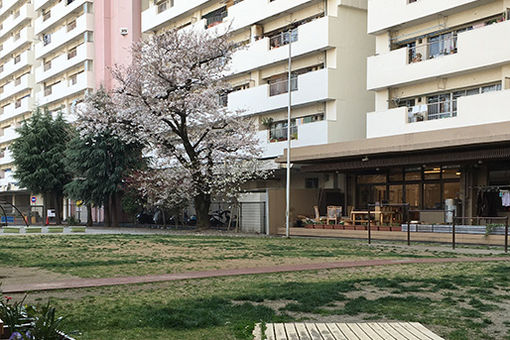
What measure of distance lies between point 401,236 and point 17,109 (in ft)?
198

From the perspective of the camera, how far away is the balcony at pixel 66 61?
198 ft

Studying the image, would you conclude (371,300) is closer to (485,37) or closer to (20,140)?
(485,37)

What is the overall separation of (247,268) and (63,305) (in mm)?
5640

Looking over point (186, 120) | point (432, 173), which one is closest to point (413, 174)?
point (432, 173)

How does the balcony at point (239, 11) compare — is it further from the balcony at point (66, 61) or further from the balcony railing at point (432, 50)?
the balcony at point (66, 61)

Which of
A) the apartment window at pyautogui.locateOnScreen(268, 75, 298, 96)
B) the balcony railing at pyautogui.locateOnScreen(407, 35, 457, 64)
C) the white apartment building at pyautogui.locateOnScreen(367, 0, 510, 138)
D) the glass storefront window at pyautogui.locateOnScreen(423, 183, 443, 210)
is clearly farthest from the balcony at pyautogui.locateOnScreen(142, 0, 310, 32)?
the glass storefront window at pyautogui.locateOnScreen(423, 183, 443, 210)

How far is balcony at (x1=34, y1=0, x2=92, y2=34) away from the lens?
62.8 meters

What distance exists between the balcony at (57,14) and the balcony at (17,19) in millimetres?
2782

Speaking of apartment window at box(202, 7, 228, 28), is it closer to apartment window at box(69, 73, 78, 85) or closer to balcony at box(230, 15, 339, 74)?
balcony at box(230, 15, 339, 74)

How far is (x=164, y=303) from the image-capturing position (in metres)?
8.96

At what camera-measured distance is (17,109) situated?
7600cm

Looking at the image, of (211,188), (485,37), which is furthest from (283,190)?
(485,37)

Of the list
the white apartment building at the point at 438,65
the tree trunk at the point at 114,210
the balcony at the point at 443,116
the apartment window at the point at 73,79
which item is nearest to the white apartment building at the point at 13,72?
the apartment window at the point at 73,79

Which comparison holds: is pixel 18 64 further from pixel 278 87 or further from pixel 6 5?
pixel 278 87
